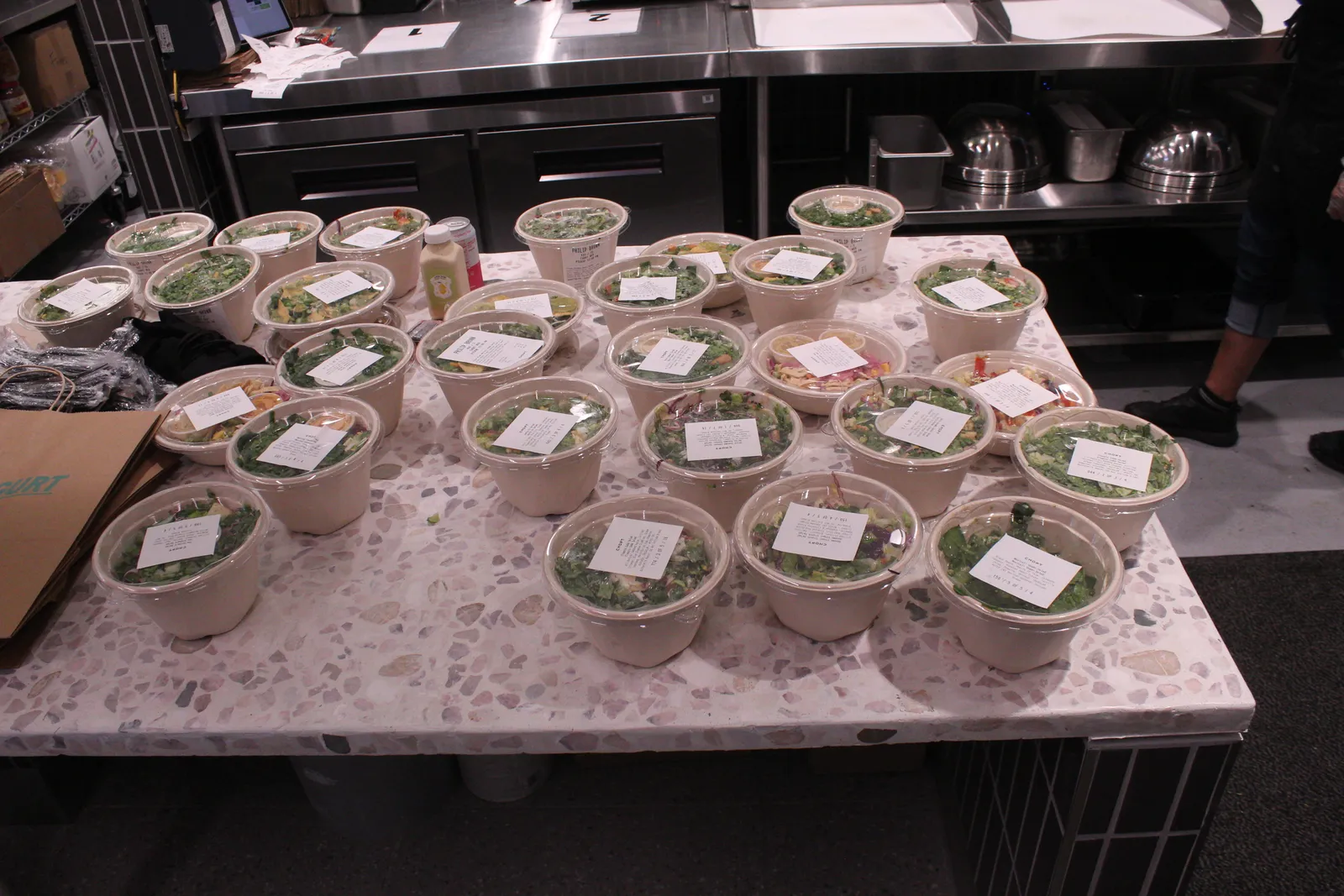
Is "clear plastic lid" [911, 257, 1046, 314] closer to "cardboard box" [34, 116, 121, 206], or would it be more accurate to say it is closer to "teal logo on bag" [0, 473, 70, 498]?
"teal logo on bag" [0, 473, 70, 498]

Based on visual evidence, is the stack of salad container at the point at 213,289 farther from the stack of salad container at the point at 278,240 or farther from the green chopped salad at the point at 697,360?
the green chopped salad at the point at 697,360

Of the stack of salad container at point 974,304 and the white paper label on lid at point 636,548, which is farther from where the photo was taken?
the stack of salad container at point 974,304

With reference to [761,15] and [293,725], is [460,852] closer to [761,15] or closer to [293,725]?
[293,725]

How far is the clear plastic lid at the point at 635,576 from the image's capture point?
1160 mm

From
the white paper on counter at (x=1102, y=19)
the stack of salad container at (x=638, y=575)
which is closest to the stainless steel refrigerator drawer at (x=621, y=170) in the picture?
the white paper on counter at (x=1102, y=19)

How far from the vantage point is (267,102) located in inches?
117

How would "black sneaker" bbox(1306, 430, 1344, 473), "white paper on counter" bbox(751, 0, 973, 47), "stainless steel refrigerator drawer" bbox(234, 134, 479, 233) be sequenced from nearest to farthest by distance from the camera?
"black sneaker" bbox(1306, 430, 1344, 473) < "white paper on counter" bbox(751, 0, 973, 47) < "stainless steel refrigerator drawer" bbox(234, 134, 479, 233)

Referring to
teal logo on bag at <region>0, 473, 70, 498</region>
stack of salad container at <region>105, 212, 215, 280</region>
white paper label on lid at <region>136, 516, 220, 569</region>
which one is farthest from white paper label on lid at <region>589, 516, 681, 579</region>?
stack of salad container at <region>105, 212, 215, 280</region>

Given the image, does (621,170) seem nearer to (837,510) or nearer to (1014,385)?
(1014,385)

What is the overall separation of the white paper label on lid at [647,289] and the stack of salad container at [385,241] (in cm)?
51

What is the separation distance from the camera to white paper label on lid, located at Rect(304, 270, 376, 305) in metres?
1.87

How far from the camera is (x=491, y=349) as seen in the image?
1.67 m

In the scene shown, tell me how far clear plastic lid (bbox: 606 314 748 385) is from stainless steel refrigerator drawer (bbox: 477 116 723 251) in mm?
1478

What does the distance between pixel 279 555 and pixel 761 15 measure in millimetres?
2652
